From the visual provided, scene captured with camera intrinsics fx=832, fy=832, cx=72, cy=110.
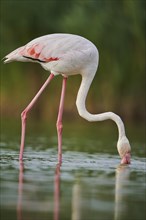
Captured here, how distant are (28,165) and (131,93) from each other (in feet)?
59.5

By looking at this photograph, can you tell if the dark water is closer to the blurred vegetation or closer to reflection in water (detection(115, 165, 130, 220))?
reflection in water (detection(115, 165, 130, 220))

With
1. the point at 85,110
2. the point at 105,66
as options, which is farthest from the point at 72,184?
the point at 105,66

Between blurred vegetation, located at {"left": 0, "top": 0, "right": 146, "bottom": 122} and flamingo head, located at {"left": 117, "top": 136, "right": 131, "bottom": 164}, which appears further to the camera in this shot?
blurred vegetation, located at {"left": 0, "top": 0, "right": 146, "bottom": 122}

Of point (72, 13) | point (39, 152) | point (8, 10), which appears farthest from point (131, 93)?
point (39, 152)

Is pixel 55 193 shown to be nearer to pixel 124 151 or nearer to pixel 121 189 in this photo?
pixel 121 189

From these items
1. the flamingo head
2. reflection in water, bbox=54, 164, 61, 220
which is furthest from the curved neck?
reflection in water, bbox=54, 164, 61, 220

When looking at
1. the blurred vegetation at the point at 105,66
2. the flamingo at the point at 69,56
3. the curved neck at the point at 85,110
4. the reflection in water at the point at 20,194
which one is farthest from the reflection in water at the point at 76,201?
the blurred vegetation at the point at 105,66

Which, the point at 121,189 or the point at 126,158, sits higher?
the point at 126,158

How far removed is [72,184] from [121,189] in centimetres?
64

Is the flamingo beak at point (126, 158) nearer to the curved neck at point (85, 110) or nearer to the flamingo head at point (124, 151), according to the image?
the flamingo head at point (124, 151)

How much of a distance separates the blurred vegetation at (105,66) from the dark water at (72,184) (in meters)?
13.5

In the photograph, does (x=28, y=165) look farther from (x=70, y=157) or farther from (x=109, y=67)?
(x=109, y=67)

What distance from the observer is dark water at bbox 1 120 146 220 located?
328 inches

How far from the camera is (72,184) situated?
1034 cm
